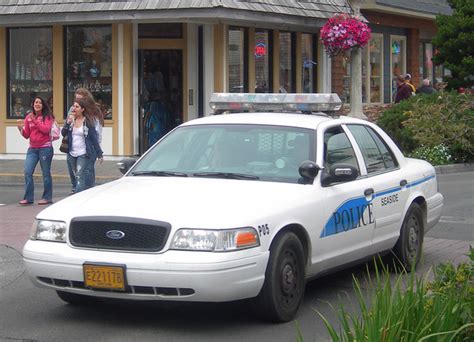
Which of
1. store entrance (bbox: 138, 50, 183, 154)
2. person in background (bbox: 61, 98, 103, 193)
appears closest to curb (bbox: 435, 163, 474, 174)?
store entrance (bbox: 138, 50, 183, 154)

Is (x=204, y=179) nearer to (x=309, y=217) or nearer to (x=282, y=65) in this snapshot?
(x=309, y=217)

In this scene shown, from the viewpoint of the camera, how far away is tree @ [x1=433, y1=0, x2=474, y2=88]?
2488 cm

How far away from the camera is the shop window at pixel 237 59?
→ 71.4ft

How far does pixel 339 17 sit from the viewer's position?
70.3 feet

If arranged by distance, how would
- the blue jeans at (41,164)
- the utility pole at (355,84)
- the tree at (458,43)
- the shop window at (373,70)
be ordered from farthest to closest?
the shop window at (373,70), the tree at (458,43), the utility pole at (355,84), the blue jeans at (41,164)

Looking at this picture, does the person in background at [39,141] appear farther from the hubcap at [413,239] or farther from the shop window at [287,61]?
the shop window at [287,61]

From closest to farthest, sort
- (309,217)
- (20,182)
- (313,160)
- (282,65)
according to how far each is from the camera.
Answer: (309,217)
(313,160)
(20,182)
(282,65)

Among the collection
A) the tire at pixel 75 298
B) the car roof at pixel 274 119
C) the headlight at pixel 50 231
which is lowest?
the tire at pixel 75 298

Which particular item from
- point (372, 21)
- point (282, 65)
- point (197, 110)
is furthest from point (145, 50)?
point (372, 21)

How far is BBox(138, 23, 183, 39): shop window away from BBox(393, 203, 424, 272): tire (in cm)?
1329

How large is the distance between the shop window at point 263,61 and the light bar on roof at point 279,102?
44.5 ft

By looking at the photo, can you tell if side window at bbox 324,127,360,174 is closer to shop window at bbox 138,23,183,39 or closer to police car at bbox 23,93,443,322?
police car at bbox 23,93,443,322

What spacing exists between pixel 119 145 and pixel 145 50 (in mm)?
2426

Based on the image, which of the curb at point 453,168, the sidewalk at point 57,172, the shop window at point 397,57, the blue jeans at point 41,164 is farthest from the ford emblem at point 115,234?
the shop window at point 397,57
